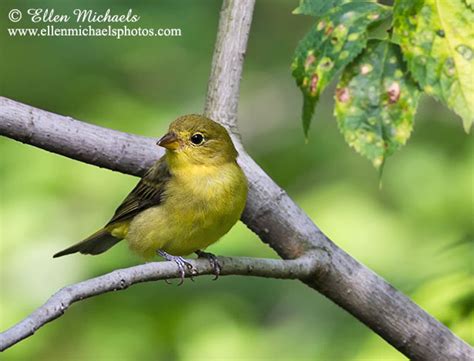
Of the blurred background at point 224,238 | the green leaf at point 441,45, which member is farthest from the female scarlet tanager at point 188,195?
the green leaf at point 441,45

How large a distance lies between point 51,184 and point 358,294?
2.52m

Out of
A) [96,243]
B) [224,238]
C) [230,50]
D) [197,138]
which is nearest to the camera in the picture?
[230,50]

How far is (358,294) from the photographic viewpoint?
147 inches

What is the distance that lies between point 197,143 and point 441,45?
2.07 meters

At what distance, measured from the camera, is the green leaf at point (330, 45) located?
2861mm

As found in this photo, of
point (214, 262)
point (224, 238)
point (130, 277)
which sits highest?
point (130, 277)

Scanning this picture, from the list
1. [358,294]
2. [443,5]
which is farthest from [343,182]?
[443,5]

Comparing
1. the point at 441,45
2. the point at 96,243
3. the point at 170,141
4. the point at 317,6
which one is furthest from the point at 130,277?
the point at 96,243

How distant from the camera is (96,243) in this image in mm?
5012

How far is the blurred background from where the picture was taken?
492cm

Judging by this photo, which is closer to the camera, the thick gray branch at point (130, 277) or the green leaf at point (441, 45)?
the thick gray branch at point (130, 277)

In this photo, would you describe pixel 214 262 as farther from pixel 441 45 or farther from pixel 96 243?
pixel 441 45

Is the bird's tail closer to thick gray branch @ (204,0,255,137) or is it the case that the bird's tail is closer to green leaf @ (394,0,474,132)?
thick gray branch @ (204,0,255,137)

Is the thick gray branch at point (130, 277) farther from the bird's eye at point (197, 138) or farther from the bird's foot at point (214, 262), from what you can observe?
the bird's eye at point (197, 138)
